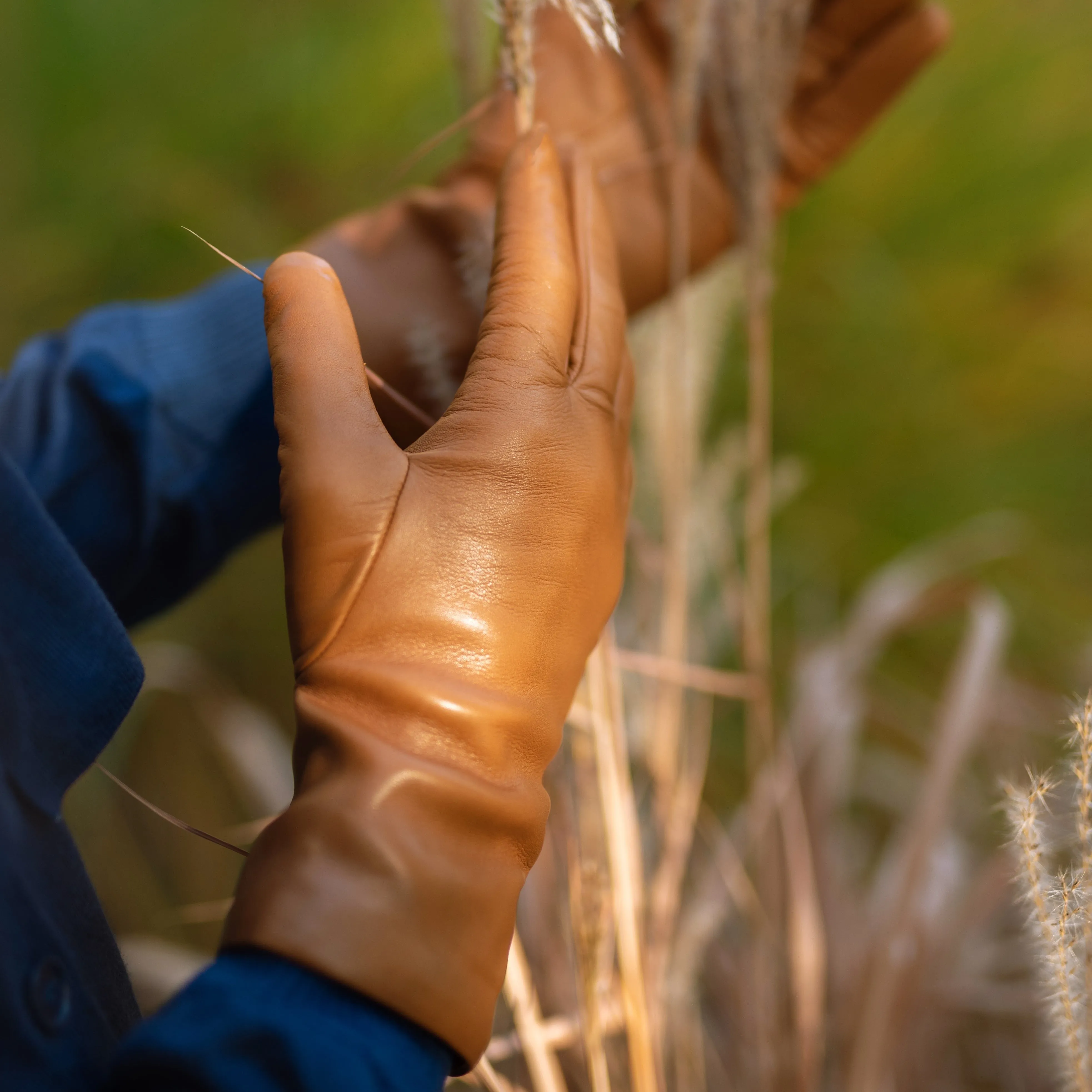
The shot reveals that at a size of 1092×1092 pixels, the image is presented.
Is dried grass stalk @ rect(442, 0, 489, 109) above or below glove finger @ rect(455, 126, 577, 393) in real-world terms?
above

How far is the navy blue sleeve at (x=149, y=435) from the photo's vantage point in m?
0.60

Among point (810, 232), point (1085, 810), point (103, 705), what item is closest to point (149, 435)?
point (103, 705)

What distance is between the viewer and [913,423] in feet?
3.48

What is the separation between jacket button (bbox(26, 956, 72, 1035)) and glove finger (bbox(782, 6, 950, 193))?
30.1 inches

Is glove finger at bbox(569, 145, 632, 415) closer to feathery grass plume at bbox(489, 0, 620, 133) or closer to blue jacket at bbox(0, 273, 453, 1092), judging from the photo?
feathery grass plume at bbox(489, 0, 620, 133)

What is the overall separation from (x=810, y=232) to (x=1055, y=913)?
909mm

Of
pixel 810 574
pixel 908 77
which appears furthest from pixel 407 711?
pixel 810 574

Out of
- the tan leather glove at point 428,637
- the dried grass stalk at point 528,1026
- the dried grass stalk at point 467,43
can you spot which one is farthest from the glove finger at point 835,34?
the dried grass stalk at point 528,1026

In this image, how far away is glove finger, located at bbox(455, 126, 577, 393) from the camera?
39 centimetres

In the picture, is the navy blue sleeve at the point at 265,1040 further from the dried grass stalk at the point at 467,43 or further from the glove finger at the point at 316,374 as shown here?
the dried grass stalk at the point at 467,43

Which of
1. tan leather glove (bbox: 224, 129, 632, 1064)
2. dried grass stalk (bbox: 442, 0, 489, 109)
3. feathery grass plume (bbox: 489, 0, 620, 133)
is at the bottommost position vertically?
tan leather glove (bbox: 224, 129, 632, 1064)

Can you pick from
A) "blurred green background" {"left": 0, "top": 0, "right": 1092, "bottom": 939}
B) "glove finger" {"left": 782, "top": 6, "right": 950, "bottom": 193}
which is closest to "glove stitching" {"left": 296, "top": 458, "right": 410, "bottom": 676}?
"glove finger" {"left": 782, "top": 6, "right": 950, "bottom": 193}

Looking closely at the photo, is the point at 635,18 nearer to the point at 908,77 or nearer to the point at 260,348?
the point at 908,77

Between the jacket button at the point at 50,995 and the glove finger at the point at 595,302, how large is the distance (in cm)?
35
